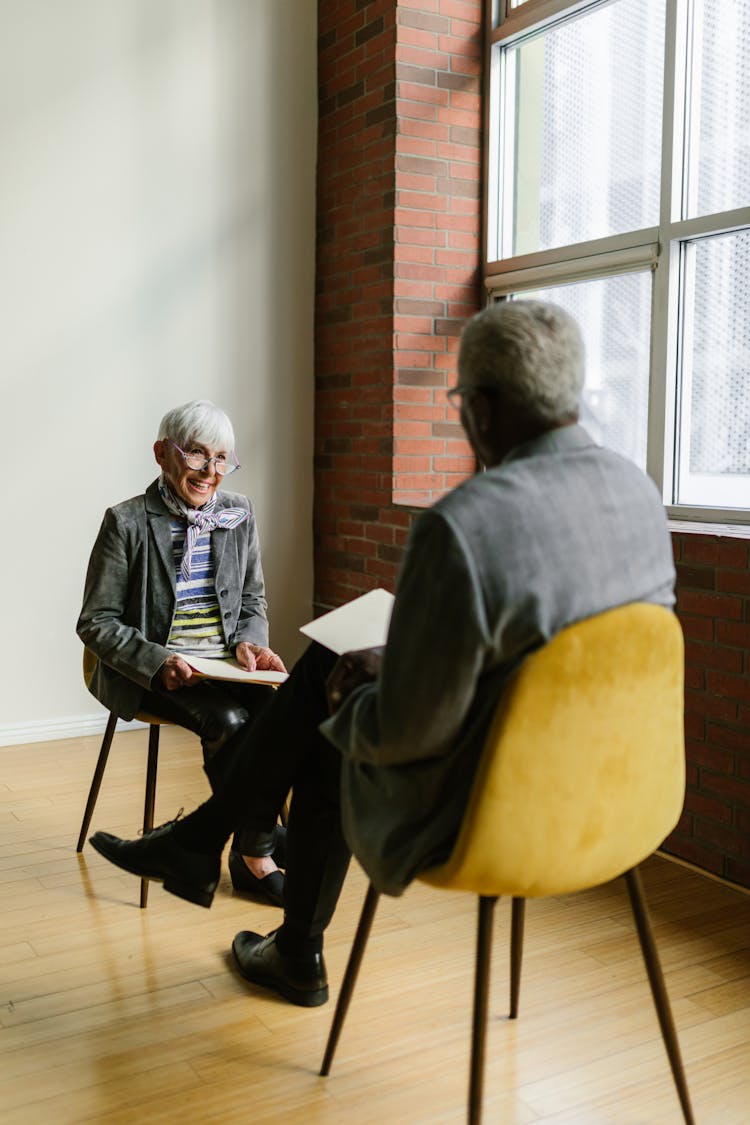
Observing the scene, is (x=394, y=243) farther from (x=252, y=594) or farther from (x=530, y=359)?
(x=530, y=359)

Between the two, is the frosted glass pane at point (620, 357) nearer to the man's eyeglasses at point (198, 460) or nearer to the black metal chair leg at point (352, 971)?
the man's eyeglasses at point (198, 460)

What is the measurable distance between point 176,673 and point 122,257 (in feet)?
6.85

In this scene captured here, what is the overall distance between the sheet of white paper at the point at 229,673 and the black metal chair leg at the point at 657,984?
972 mm

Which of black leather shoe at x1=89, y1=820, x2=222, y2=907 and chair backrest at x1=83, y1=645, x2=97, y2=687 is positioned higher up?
chair backrest at x1=83, y1=645, x2=97, y2=687

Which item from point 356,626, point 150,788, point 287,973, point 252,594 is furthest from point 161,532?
point 287,973

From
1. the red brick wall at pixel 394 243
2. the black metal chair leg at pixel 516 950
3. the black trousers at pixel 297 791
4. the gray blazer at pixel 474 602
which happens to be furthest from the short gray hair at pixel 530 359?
the red brick wall at pixel 394 243

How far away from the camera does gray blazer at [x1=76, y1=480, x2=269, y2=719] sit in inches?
97.0

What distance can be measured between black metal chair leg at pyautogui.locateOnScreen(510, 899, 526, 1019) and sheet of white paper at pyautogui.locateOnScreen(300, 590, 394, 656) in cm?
52

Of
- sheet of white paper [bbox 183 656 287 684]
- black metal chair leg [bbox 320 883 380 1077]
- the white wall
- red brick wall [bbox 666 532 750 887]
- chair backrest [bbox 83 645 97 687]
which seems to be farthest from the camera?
the white wall

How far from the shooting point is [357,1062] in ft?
6.14

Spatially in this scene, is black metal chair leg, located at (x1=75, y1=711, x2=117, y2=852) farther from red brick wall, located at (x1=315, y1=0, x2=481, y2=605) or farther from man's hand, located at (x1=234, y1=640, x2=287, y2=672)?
red brick wall, located at (x1=315, y1=0, x2=481, y2=605)

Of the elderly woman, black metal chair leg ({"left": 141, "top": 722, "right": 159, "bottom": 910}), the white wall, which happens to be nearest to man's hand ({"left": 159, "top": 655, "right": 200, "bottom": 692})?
the elderly woman

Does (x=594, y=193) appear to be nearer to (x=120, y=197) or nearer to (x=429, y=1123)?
(x=120, y=197)

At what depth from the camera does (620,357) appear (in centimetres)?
334
